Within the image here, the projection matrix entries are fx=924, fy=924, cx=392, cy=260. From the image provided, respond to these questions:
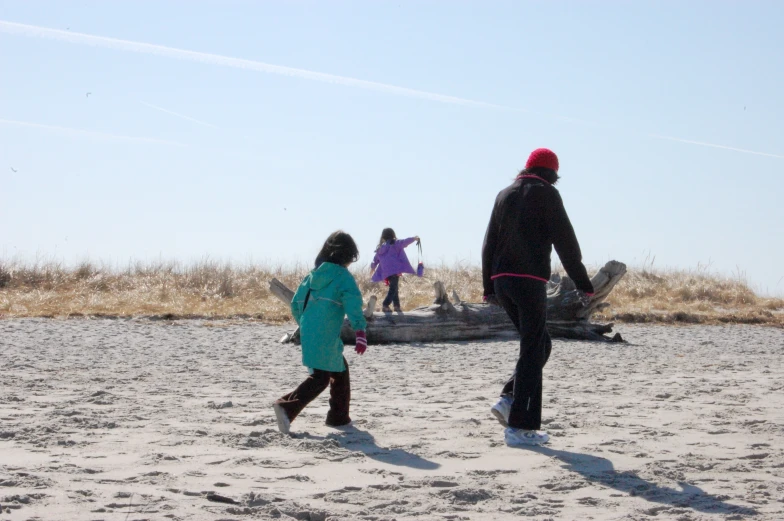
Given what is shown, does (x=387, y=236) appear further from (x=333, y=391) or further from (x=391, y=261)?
(x=333, y=391)

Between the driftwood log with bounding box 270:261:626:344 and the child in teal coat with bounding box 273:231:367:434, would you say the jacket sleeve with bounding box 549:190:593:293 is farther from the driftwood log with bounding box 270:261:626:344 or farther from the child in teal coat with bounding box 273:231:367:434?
the driftwood log with bounding box 270:261:626:344

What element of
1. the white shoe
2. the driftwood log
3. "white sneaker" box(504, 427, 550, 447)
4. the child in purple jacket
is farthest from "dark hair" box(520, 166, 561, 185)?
the child in purple jacket

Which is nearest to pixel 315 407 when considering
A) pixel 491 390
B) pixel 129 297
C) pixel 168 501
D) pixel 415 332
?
pixel 491 390

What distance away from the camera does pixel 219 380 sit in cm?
955

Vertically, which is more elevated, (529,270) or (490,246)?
(490,246)

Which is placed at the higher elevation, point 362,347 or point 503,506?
point 362,347

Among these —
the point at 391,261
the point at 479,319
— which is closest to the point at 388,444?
the point at 479,319

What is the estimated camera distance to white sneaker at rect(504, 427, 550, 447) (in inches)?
236

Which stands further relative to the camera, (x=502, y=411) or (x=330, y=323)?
(x=330, y=323)

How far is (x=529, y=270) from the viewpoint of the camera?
5992 mm

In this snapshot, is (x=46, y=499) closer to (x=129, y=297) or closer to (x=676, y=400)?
(x=676, y=400)

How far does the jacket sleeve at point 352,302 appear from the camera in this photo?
6.54m

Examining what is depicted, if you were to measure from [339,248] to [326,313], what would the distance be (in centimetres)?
49

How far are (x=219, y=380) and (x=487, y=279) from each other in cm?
421
